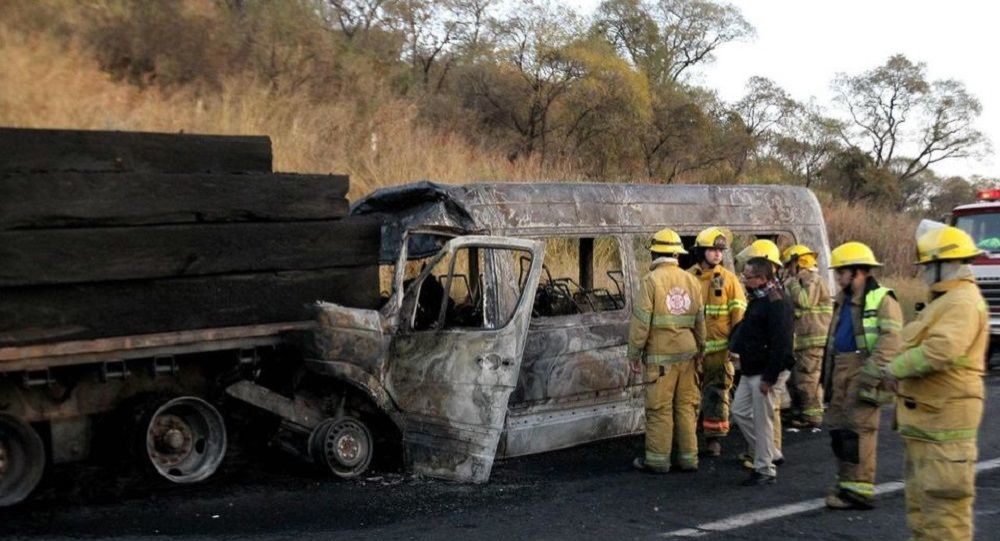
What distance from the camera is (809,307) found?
9797 mm

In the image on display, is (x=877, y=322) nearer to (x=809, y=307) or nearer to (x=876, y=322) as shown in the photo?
(x=876, y=322)

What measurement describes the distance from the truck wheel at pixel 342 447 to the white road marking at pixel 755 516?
7.26 ft

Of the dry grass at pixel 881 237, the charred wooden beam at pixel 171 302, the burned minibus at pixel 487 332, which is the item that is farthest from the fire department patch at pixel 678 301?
the dry grass at pixel 881 237

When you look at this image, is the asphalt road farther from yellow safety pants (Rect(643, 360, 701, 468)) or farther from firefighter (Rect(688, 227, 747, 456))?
firefighter (Rect(688, 227, 747, 456))

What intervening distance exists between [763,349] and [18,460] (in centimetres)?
486

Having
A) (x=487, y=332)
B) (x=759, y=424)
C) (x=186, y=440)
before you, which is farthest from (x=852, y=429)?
(x=186, y=440)

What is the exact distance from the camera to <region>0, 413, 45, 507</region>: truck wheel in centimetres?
629

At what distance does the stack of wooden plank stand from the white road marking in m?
2.83

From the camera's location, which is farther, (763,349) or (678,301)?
(678,301)

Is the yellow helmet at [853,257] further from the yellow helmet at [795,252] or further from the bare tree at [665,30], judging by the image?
the bare tree at [665,30]

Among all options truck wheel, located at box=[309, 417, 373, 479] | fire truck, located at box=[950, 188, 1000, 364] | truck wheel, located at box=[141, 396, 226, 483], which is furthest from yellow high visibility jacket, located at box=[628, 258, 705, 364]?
fire truck, located at box=[950, 188, 1000, 364]

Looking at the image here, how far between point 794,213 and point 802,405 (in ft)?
5.96

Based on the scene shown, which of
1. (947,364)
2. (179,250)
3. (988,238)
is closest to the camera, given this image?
(947,364)

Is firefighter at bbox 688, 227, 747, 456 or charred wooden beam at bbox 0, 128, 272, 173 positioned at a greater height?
charred wooden beam at bbox 0, 128, 272, 173
